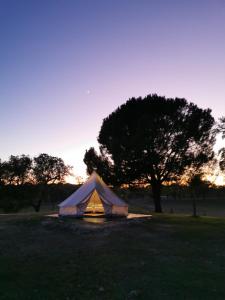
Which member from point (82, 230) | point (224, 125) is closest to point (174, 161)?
point (224, 125)

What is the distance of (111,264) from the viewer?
9.45 m

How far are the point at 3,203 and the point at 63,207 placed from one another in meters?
24.6

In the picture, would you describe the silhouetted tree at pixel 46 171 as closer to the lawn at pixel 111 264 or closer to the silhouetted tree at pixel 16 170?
the silhouetted tree at pixel 16 170

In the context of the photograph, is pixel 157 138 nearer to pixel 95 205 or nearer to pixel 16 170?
pixel 95 205

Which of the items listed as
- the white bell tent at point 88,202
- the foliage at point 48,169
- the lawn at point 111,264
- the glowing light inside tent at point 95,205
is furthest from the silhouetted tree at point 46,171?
the lawn at point 111,264

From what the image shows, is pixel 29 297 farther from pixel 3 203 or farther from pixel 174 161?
pixel 3 203

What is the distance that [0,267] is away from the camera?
9125mm

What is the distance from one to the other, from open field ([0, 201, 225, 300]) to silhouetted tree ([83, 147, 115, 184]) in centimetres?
1806

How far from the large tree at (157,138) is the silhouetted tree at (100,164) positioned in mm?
1054

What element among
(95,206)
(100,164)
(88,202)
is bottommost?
(95,206)

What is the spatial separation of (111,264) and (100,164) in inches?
1004

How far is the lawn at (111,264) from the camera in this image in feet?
23.6

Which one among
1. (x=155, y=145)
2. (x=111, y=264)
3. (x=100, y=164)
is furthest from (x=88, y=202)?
(x=111, y=264)

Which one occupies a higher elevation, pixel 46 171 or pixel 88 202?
pixel 46 171
